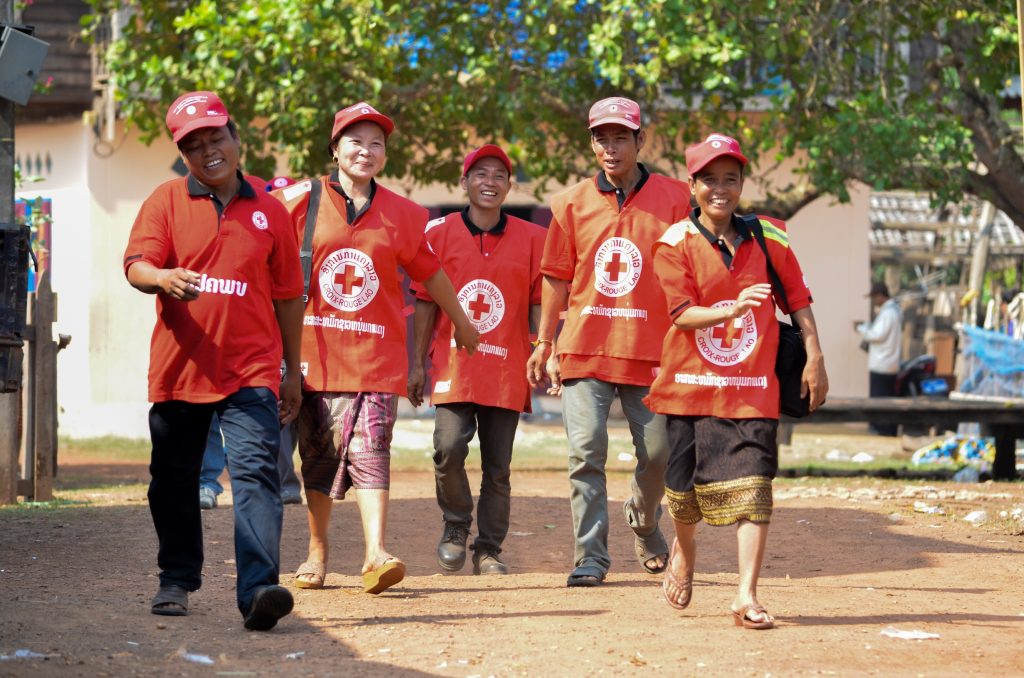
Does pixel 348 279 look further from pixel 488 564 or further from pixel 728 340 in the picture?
pixel 488 564

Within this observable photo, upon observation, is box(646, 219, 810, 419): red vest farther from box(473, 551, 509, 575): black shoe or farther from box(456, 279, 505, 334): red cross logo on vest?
box(473, 551, 509, 575): black shoe

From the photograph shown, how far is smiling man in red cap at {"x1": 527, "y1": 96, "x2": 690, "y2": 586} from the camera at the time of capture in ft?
23.3

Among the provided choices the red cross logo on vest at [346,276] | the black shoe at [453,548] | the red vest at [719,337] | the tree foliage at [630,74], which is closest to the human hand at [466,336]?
the red cross logo on vest at [346,276]

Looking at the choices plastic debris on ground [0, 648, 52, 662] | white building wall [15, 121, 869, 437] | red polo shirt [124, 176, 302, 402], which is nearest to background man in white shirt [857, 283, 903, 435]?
white building wall [15, 121, 869, 437]

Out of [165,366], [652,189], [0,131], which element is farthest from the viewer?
[0,131]

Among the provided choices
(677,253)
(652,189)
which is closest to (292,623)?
(677,253)

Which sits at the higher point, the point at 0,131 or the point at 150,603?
the point at 0,131

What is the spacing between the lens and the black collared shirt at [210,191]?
5.84m

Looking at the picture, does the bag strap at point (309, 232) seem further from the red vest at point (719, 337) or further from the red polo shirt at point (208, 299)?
the red vest at point (719, 337)

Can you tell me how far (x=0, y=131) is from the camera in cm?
848

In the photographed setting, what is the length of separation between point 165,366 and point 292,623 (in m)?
1.06

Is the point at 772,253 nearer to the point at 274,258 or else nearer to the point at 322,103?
the point at 274,258

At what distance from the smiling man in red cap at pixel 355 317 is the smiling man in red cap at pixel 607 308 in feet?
2.26

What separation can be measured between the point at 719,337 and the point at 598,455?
1.29 meters
